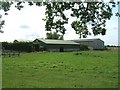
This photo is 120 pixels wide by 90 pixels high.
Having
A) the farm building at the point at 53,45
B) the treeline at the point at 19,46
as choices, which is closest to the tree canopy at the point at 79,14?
the treeline at the point at 19,46

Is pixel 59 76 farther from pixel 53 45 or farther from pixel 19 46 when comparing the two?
pixel 53 45

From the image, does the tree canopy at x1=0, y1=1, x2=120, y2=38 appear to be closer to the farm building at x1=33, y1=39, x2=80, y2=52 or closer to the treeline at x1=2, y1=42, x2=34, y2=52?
the treeline at x1=2, y1=42, x2=34, y2=52

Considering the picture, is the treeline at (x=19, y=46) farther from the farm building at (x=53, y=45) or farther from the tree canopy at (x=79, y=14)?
the tree canopy at (x=79, y=14)

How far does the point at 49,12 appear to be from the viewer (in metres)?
11.2

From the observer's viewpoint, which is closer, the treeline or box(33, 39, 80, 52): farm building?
the treeline

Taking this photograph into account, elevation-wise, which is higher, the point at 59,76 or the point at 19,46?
the point at 19,46

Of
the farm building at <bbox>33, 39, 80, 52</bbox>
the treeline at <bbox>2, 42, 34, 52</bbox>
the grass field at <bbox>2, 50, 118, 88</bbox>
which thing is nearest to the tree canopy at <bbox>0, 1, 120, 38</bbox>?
the grass field at <bbox>2, 50, 118, 88</bbox>

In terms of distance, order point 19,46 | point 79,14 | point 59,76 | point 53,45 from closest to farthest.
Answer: point 79,14 → point 59,76 → point 19,46 → point 53,45

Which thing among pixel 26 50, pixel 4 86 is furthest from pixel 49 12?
pixel 26 50

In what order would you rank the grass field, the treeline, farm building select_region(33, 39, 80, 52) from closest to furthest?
the grass field, the treeline, farm building select_region(33, 39, 80, 52)

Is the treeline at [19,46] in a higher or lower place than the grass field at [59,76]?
higher

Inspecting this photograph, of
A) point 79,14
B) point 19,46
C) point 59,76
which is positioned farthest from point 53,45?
point 79,14

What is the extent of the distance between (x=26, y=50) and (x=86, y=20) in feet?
249

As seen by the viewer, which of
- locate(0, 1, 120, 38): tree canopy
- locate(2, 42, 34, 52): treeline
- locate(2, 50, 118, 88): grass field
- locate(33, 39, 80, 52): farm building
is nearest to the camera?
locate(0, 1, 120, 38): tree canopy
